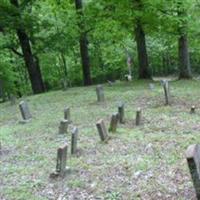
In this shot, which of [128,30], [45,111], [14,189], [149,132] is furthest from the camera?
[128,30]

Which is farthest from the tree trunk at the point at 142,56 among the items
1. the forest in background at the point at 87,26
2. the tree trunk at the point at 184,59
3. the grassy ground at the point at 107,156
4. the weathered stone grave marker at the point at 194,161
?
the weathered stone grave marker at the point at 194,161

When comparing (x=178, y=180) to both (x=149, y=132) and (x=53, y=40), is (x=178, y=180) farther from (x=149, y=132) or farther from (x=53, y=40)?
(x=53, y=40)

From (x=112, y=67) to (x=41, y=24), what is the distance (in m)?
18.2

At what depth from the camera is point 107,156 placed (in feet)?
26.4

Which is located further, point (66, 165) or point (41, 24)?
point (41, 24)

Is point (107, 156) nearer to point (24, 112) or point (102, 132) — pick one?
point (102, 132)

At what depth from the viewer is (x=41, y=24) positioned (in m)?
21.9

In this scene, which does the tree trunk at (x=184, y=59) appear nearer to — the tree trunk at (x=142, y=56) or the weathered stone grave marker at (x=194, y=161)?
the tree trunk at (x=142, y=56)

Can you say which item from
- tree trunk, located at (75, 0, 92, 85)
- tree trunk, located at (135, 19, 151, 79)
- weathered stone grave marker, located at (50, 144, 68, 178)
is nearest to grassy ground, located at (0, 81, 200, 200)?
weathered stone grave marker, located at (50, 144, 68, 178)

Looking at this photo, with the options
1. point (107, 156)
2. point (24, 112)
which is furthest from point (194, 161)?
point (24, 112)

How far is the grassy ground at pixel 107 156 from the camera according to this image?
248 inches

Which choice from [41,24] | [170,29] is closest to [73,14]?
[41,24]

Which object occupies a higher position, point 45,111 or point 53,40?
point 53,40

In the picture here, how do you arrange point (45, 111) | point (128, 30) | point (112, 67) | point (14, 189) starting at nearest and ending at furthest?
point (14, 189) < point (45, 111) < point (128, 30) < point (112, 67)
